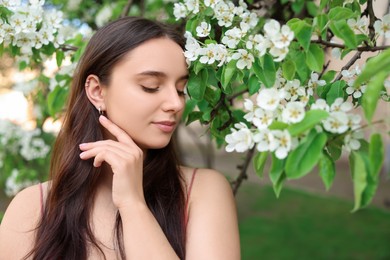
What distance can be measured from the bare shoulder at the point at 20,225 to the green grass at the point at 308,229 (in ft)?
13.4

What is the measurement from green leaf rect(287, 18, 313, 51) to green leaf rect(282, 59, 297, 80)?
8 centimetres

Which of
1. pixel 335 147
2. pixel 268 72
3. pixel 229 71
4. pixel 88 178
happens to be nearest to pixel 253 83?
pixel 229 71

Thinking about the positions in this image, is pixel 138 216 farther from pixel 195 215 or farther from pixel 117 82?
pixel 117 82

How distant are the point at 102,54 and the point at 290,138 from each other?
946 millimetres

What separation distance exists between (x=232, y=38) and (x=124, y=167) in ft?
1.64

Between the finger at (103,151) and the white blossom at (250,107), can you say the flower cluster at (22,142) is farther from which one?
the white blossom at (250,107)

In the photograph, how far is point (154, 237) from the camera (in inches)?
69.1

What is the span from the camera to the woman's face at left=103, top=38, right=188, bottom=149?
1.83 metres

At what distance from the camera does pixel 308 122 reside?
1.21 metres

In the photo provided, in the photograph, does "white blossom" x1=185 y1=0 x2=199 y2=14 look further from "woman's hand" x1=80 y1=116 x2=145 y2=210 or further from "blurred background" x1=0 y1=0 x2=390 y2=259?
"blurred background" x1=0 y1=0 x2=390 y2=259

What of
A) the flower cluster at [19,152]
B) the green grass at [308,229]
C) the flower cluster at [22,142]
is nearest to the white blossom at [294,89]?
the flower cluster at [19,152]

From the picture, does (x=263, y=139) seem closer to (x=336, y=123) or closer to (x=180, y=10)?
(x=336, y=123)

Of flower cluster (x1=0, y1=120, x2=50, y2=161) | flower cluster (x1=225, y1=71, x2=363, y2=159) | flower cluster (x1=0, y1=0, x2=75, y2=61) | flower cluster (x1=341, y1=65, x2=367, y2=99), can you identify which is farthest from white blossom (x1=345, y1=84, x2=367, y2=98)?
flower cluster (x1=0, y1=120, x2=50, y2=161)

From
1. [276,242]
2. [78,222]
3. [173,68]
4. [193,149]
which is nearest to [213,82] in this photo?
[173,68]
